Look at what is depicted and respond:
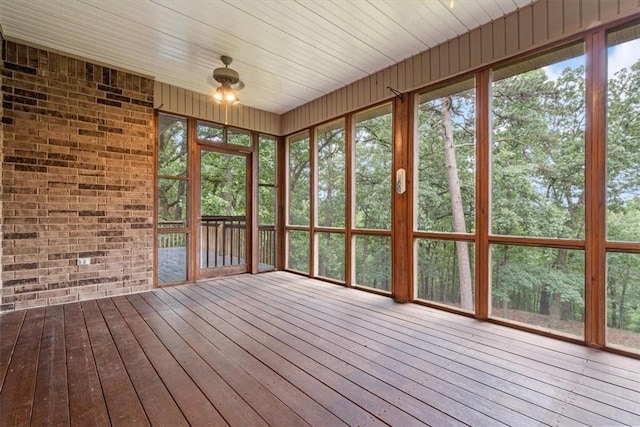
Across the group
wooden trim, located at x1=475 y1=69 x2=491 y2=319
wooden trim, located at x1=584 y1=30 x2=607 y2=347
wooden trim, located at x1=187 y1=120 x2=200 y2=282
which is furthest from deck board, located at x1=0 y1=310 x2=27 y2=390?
wooden trim, located at x1=584 y1=30 x2=607 y2=347

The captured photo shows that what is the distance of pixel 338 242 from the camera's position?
502cm

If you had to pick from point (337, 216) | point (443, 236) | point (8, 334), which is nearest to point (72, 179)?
point (8, 334)

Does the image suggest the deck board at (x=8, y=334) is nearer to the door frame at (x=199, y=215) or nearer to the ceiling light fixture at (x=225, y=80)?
the door frame at (x=199, y=215)

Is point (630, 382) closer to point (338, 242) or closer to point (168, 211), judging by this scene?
point (338, 242)

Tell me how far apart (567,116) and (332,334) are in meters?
3.01

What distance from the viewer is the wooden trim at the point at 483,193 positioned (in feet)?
10.3

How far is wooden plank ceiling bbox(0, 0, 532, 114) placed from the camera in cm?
278

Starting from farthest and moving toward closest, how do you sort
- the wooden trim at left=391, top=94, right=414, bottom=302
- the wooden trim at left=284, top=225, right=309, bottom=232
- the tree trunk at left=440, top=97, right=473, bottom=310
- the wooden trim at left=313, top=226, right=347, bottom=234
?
1. the wooden trim at left=284, top=225, right=309, bottom=232
2. the wooden trim at left=313, top=226, right=347, bottom=234
3. the wooden trim at left=391, top=94, right=414, bottom=302
4. the tree trunk at left=440, top=97, right=473, bottom=310

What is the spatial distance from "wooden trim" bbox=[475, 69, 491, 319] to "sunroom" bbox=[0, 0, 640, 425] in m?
0.02

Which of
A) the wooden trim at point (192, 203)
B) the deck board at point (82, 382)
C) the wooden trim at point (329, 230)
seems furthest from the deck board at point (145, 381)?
the wooden trim at point (329, 230)

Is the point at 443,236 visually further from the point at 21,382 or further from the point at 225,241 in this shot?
the point at 21,382

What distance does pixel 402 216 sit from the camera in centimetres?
388

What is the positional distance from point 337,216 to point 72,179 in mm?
3689

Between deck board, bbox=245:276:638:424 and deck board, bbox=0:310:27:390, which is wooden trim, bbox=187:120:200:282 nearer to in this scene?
deck board, bbox=0:310:27:390
